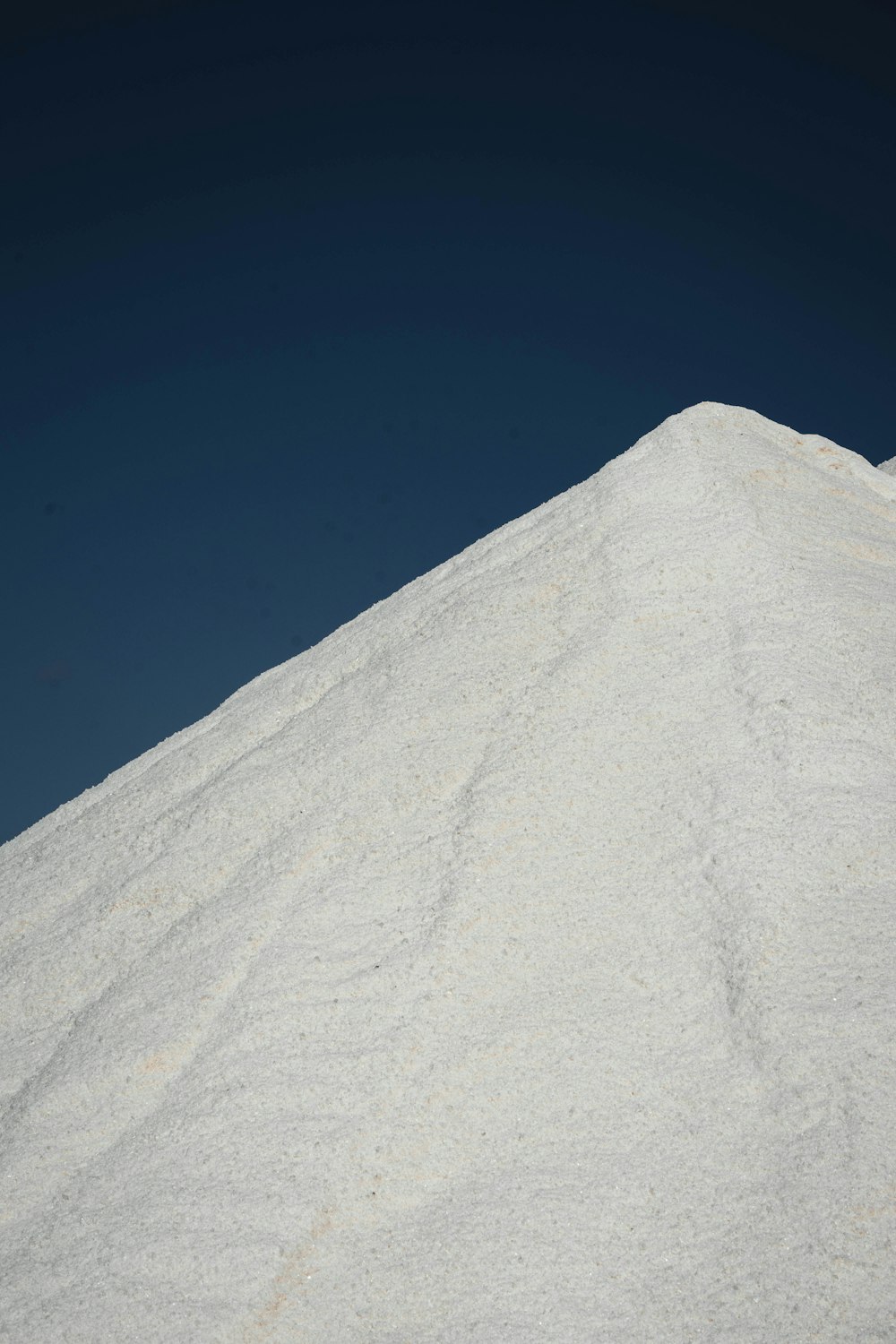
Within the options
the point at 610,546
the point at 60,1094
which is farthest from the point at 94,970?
the point at 610,546

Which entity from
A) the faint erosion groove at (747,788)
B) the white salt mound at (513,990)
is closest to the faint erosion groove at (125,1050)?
the white salt mound at (513,990)

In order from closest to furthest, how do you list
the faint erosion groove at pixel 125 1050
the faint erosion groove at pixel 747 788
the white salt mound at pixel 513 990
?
the white salt mound at pixel 513 990
the faint erosion groove at pixel 747 788
the faint erosion groove at pixel 125 1050

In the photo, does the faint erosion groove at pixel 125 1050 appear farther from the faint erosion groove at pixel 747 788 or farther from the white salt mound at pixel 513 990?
the faint erosion groove at pixel 747 788

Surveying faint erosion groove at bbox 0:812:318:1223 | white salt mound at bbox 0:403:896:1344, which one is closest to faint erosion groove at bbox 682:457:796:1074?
white salt mound at bbox 0:403:896:1344

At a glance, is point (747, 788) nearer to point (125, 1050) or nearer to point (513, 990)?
Result: point (513, 990)

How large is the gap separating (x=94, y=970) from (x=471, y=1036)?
2.45 meters

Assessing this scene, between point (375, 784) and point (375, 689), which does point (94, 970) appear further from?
point (375, 689)

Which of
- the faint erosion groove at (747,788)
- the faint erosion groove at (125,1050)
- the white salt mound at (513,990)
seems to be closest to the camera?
the white salt mound at (513,990)

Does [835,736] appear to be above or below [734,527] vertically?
below

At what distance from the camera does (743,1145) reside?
14.5 ft

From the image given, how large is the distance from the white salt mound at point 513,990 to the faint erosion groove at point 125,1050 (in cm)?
2

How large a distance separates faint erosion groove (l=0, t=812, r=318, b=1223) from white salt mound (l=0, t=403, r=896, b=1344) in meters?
0.02

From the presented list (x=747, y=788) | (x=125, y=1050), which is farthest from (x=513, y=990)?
(x=125, y=1050)

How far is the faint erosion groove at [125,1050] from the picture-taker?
5.06 metres
